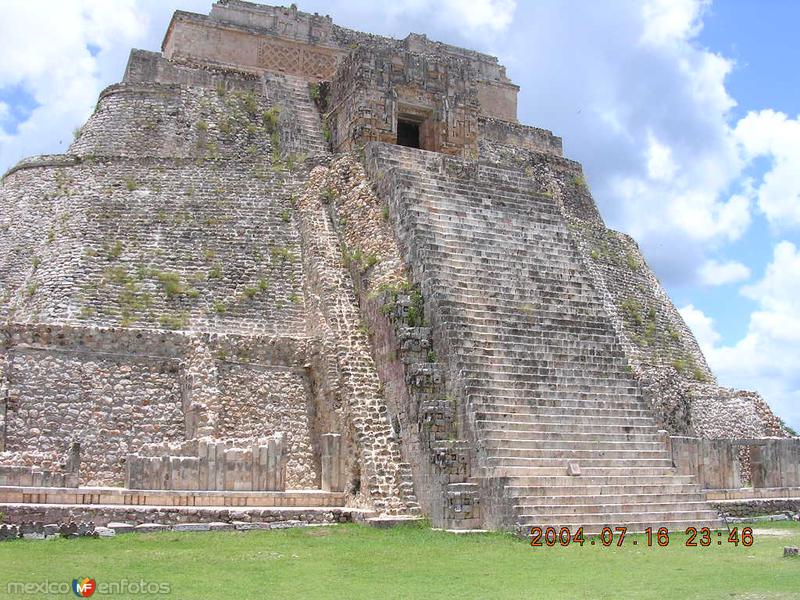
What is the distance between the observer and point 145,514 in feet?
34.9

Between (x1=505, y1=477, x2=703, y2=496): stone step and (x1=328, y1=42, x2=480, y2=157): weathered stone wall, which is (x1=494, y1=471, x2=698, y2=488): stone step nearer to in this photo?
(x1=505, y1=477, x2=703, y2=496): stone step

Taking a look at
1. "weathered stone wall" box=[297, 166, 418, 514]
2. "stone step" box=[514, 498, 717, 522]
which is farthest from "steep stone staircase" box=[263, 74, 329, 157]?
"stone step" box=[514, 498, 717, 522]

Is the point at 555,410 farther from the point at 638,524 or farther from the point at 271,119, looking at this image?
the point at 271,119

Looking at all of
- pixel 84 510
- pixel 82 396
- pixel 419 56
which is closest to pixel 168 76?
pixel 419 56

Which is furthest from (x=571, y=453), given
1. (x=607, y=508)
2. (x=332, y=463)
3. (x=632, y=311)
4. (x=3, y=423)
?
(x=632, y=311)

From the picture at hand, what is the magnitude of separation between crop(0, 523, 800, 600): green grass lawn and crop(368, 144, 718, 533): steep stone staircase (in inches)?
39.4

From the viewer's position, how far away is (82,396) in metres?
13.0

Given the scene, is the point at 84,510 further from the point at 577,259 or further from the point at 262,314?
the point at 577,259

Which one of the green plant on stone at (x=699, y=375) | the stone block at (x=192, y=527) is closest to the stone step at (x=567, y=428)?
the stone block at (x=192, y=527)

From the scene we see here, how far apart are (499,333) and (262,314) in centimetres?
394

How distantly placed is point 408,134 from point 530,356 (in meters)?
8.21

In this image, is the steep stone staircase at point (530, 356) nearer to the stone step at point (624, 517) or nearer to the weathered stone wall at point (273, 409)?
the stone step at point (624, 517)

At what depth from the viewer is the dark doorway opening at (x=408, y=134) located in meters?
19.8

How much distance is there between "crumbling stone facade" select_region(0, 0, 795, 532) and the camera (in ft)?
38.6
